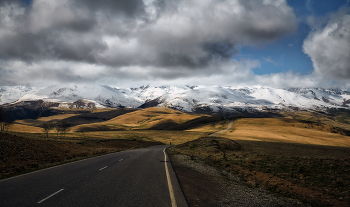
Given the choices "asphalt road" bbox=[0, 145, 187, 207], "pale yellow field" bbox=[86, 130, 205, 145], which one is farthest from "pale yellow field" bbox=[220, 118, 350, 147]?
"asphalt road" bbox=[0, 145, 187, 207]

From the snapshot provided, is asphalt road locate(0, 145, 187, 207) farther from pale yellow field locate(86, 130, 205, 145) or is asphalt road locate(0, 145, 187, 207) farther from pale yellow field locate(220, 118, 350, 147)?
pale yellow field locate(86, 130, 205, 145)

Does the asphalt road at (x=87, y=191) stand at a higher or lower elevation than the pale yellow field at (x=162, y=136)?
higher

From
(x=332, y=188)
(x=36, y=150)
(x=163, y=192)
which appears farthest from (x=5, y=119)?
(x=332, y=188)

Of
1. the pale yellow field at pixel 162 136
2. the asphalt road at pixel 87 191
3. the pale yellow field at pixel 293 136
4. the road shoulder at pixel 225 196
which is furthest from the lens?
the pale yellow field at pixel 162 136

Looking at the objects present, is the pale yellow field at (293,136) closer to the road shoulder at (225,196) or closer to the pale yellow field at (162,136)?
the pale yellow field at (162,136)

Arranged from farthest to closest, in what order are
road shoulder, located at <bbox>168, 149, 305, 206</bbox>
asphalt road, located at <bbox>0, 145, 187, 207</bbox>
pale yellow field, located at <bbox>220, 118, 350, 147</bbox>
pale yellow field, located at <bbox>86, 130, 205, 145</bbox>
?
1. pale yellow field, located at <bbox>86, 130, 205, 145</bbox>
2. pale yellow field, located at <bbox>220, 118, 350, 147</bbox>
3. road shoulder, located at <bbox>168, 149, 305, 206</bbox>
4. asphalt road, located at <bbox>0, 145, 187, 207</bbox>

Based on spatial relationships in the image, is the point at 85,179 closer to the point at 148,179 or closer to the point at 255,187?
the point at 148,179

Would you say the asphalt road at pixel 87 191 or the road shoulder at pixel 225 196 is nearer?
the asphalt road at pixel 87 191

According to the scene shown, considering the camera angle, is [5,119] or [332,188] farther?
[5,119]

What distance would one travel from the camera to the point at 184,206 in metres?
8.44

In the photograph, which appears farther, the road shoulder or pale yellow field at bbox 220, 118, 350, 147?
pale yellow field at bbox 220, 118, 350, 147

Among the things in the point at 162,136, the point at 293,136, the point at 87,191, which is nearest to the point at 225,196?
the point at 87,191

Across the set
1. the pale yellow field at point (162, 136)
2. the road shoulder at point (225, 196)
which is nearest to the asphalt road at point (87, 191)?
the road shoulder at point (225, 196)

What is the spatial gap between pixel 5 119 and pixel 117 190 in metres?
109
